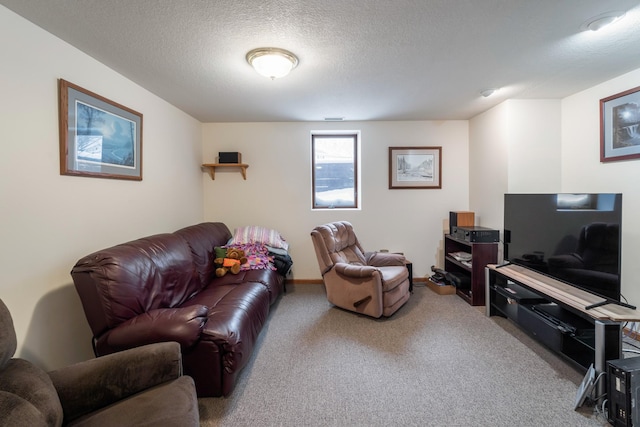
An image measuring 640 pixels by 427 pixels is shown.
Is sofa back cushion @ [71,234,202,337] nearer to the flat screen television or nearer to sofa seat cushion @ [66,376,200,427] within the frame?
sofa seat cushion @ [66,376,200,427]

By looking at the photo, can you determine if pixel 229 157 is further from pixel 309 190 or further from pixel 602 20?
pixel 602 20

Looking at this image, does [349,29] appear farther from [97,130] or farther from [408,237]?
[408,237]

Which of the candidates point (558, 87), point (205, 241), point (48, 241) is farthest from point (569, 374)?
point (48, 241)

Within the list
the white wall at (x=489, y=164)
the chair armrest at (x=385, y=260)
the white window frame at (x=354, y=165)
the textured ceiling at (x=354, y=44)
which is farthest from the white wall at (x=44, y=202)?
the white wall at (x=489, y=164)

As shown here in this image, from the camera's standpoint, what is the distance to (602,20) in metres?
1.56

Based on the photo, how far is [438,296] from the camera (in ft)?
10.9

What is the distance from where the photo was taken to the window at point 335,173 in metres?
3.96

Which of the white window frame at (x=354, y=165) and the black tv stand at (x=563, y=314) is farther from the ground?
the white window frame at (x=354, y=165)

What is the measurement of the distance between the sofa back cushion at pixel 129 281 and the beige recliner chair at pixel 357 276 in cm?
142

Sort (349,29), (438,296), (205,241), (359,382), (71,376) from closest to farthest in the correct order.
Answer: (71,376), (349,29), (359,382), (205,241), (438,296)

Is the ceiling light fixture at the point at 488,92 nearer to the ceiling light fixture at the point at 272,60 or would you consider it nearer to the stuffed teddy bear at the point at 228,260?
the ceiling light fixture at the point at 272,60

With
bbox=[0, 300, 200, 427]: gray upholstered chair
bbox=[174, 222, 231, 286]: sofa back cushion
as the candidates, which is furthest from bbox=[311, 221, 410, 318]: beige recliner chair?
bbox=[0, 300, 200, 427]: gray upholstered chair

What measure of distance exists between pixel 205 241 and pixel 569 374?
332 cm

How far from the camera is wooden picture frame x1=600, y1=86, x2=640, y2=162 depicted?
2.22 meters
